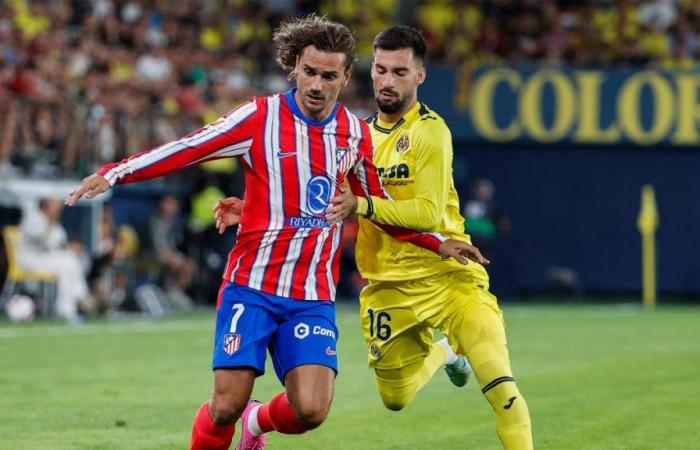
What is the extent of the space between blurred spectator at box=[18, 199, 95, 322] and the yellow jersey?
11237 mm

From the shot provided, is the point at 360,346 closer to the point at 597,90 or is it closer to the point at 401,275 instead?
the point at 401,275

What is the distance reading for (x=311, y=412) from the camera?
677 cm

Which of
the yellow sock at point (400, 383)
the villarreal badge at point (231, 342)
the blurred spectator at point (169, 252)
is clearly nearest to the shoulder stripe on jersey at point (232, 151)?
the villarreal badge at point (231, 342)

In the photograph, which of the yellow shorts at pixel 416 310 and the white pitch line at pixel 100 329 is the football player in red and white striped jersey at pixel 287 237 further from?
the white pitch line at pixel 100 329

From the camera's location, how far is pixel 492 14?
2625cm

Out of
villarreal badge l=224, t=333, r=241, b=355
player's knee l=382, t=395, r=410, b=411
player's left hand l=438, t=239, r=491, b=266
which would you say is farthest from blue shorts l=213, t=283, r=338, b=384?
player's knee l=382, t=395, r=410, b=411

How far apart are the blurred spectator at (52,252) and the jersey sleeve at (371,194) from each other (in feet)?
38.7

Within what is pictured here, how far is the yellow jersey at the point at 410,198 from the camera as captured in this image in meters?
7.30

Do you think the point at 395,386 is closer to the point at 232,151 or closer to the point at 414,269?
the point at 414,269

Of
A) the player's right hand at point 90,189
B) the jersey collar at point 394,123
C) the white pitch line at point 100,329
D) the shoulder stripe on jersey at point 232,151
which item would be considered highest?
the jersey collar at point 394,123

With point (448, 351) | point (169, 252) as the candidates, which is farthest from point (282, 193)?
point (169, 252)

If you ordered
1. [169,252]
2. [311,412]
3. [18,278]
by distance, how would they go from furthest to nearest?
1. [169,252]
2. [18,278]
3. [311,412]

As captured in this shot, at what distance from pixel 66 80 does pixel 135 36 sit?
287 cm

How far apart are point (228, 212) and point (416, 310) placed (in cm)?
133
